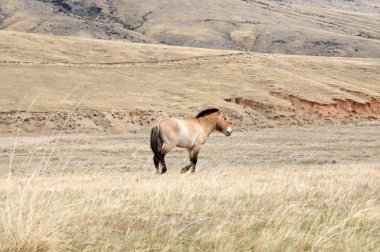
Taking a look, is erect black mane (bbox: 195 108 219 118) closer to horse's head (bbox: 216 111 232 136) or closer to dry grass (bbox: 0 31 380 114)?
horse's head (bbox: 216 111 232 136)

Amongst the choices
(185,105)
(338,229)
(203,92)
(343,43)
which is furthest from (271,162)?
(343,43)

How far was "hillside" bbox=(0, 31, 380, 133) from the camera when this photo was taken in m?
49.6

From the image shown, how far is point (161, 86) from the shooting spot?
217ft

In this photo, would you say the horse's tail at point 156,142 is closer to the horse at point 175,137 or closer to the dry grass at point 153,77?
the horse at point 175,137

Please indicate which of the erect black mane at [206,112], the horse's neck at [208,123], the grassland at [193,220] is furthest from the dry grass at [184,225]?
the erect black mane at [206,112]

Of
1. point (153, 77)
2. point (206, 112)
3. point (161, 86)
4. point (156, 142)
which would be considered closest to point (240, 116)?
point (161, 86)

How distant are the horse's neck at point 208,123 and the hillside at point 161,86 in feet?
71.6

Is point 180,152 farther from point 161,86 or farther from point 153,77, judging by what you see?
point 153,77

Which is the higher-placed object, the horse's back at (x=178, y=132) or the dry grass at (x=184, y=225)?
the dry grass at (x=184, y=225)

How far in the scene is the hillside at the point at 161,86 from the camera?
4959 cm

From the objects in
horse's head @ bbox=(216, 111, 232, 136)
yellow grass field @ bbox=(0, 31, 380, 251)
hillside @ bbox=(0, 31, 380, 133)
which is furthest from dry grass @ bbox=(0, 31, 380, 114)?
horse's head @ bbox=(216, 111, 232, 136)

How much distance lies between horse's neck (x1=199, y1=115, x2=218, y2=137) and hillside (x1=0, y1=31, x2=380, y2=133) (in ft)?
71.6

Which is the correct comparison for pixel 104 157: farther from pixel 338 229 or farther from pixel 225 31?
pixel 225 31

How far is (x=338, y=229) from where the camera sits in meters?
5.96
